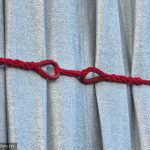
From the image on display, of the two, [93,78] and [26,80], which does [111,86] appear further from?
[26,80]

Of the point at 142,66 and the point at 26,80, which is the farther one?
the point at 142,66

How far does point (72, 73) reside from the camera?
70 centimetres

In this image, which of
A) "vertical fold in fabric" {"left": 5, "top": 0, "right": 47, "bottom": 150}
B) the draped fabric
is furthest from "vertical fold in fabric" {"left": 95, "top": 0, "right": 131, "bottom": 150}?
"vertical fold in fabric" {"left": 5, "top": 0, "right": 47, "bottom": 150}

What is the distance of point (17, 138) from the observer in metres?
0.64

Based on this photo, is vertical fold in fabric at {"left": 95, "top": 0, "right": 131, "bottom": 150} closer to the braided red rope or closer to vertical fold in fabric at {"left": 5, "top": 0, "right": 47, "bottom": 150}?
the braided red rope

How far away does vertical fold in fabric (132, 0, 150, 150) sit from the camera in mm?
741

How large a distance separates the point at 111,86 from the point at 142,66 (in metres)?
0.09

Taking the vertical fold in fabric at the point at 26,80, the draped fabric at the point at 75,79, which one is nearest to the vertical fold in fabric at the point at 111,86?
the draped fabric at the point at 75,79

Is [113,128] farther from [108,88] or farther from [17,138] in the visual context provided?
[17,138]

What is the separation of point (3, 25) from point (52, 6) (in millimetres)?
106

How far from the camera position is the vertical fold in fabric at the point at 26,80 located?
65 centimetres

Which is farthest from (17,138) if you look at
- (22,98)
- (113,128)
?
(113,128)

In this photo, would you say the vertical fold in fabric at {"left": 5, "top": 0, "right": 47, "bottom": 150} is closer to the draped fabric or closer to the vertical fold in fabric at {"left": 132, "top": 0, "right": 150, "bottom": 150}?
the draped fabric

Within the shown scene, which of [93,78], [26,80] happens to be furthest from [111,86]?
[26,80]
